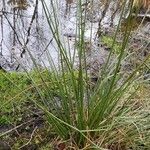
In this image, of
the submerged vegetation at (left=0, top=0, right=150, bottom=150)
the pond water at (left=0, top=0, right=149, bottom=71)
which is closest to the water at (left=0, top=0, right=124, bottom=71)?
the pond water at (left=0, top=0, right=149, bottom=71)

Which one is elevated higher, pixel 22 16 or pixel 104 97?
pixel 104 97

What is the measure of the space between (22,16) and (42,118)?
98.8 inches

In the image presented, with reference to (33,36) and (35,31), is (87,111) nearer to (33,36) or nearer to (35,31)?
(33,36)

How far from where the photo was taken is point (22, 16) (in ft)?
17.8

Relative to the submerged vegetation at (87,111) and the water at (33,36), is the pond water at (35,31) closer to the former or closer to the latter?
the water at (33,36)

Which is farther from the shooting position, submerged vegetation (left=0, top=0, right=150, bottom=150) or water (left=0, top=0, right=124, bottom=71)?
water (left=0, top=0, right=124, bottom=71)

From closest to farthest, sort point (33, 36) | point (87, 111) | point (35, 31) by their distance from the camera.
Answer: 1. point (87, 111)
2. point (33, 36)
3. point (35, 31)

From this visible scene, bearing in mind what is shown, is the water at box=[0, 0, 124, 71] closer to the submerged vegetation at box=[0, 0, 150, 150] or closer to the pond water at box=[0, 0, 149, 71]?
the pond water at box=[0, 0, 149, 71]

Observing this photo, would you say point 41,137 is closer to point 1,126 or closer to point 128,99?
point 1,126

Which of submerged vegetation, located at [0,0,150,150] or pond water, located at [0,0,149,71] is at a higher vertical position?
submerged vegetation, located at [0,0,150,150]

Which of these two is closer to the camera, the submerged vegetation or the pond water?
the submerged vegetation

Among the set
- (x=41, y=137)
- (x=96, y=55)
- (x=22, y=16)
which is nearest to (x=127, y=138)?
(x=41, y=137)

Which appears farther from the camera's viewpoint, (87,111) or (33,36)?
(33,36)

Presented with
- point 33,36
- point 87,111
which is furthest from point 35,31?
point 87,111
